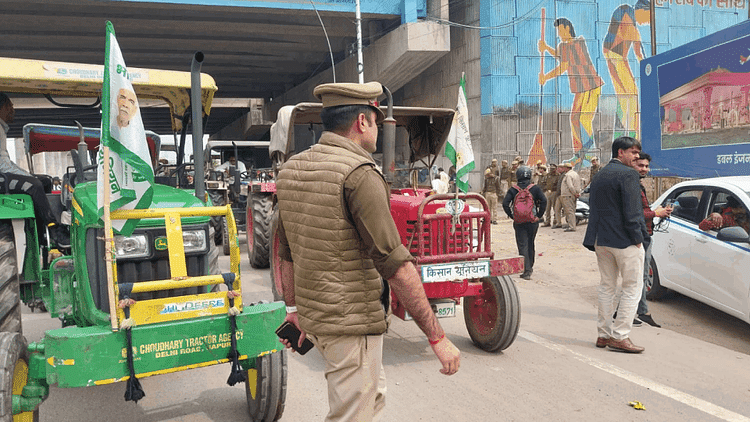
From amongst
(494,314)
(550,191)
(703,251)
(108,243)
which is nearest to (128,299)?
(108,243)

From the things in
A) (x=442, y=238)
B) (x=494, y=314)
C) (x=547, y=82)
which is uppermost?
(x=547, y=82)

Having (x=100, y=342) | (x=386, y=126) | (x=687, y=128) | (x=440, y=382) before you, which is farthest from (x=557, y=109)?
(x=100, y=342)

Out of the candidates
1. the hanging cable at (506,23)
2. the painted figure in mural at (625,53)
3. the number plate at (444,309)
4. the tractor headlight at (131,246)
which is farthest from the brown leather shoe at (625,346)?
the painted figure in mural at (625,53)

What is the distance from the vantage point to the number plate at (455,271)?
497 cm

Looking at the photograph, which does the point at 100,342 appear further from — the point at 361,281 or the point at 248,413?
the point at 361,281

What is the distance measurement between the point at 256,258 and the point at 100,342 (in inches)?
268

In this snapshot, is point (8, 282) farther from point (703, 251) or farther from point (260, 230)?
point (703, 251)

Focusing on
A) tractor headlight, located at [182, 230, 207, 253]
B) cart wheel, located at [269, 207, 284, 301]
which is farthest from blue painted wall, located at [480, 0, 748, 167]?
tractor headlight, located at [182, 230, 207, 253]

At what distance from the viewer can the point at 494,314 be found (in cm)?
554

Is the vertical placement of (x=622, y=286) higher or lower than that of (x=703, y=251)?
lower

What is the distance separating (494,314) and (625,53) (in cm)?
2546

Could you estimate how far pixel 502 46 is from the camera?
990 inches

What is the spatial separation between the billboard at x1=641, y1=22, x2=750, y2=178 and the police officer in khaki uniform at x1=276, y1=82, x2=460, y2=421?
35.2ft

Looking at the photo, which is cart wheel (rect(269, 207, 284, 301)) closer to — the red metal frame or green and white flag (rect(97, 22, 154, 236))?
the red metal frame
